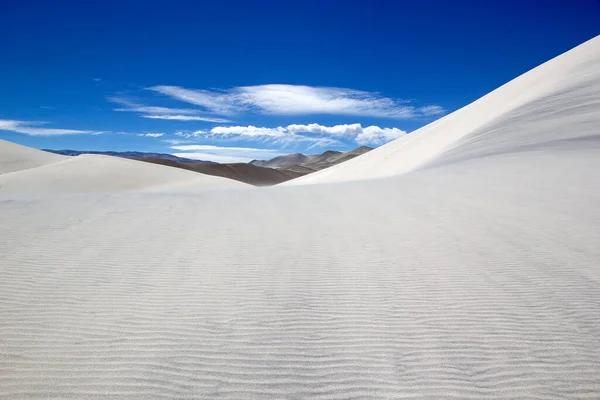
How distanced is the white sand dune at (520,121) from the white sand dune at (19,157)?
4770 centimetres

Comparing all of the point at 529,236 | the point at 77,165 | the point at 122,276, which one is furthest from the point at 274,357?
the point at 77,165

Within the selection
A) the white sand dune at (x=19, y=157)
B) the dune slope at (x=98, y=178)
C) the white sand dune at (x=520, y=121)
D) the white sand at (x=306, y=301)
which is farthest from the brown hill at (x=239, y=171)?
the white sand at (x=306, y=301)

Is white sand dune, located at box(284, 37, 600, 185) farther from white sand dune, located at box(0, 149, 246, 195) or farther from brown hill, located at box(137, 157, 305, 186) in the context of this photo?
brown hill, located at box(137, 157, 305, 186)

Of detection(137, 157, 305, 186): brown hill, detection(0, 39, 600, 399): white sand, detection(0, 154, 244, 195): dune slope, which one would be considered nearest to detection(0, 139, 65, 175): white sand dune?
detection(0, 154, 244, 195): dune slope

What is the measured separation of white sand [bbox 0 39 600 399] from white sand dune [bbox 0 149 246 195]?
23283mm

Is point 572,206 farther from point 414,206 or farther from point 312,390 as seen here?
point 312,390

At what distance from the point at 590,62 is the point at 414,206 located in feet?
76.2

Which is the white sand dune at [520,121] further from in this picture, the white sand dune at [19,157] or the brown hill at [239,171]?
the brown hill at [239,171]

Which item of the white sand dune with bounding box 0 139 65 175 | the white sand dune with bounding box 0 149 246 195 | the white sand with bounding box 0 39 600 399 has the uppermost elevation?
the white sand dune with bounding box 0 139 65 175

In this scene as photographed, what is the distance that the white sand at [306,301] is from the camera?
318cm

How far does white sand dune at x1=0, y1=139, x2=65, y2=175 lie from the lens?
59.1m

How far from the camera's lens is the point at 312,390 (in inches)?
122

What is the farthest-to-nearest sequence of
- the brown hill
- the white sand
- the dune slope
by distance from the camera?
1. the brown hill
2. the dune slope
3. the white sand

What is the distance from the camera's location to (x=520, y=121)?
19609 mm
